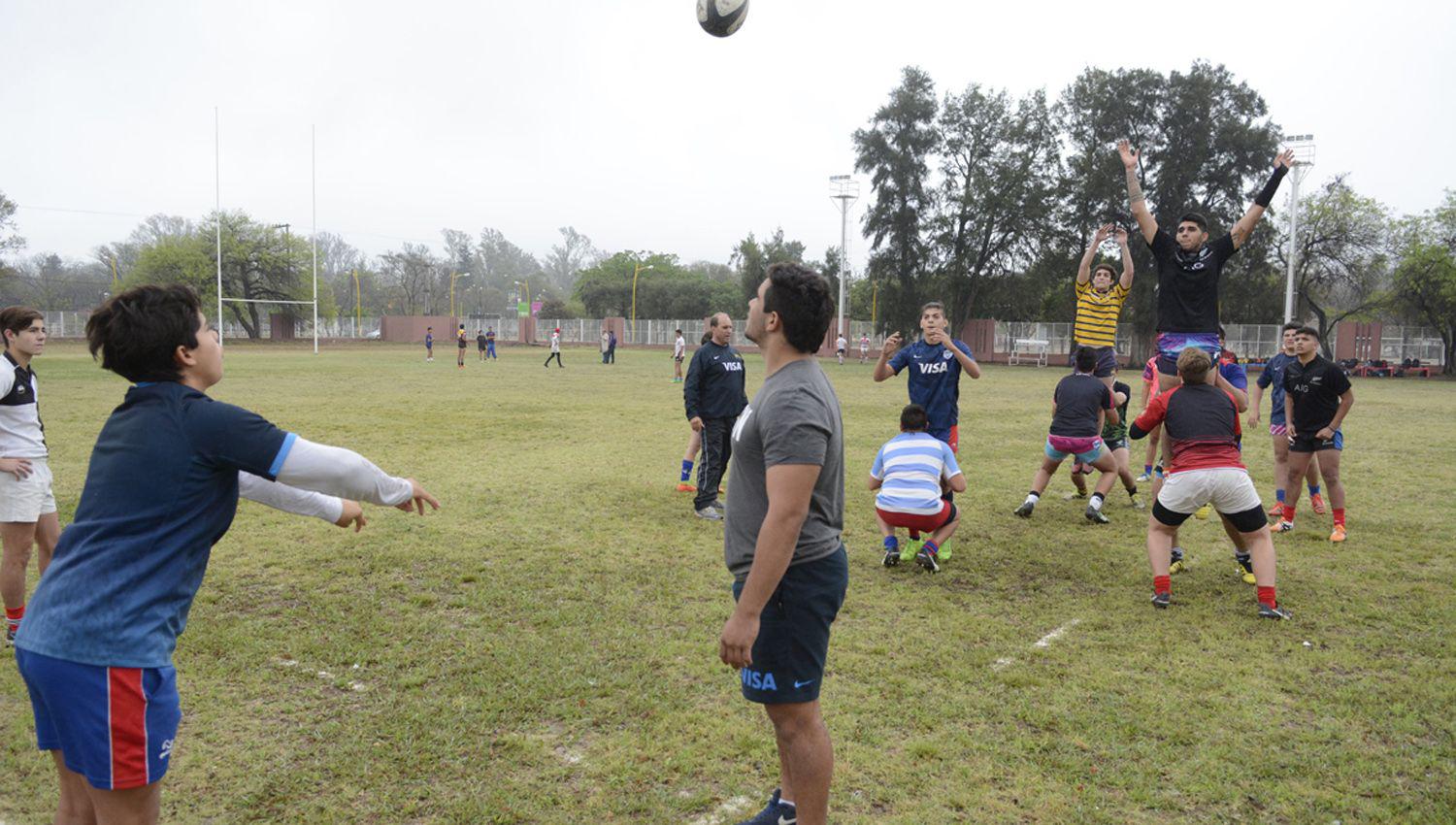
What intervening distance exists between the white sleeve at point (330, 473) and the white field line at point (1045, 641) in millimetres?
3719

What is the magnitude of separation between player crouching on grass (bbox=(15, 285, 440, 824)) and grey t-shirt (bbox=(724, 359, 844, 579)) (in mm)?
1157

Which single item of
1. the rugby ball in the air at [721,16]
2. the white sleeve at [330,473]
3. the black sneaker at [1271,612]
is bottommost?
the black sneaker at [1271,612]

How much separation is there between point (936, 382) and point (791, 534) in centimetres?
500

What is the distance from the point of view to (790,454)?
2809mm

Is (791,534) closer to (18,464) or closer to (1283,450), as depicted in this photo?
(18,464)

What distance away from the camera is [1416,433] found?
16.2m

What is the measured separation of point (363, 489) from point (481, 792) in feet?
5.67

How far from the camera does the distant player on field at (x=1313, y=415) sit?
796cm

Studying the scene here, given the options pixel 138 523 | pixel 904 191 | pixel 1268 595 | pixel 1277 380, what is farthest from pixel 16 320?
pixel 904 191

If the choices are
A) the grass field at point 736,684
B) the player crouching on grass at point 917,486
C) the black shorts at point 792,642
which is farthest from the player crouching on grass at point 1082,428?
the black shorts at point 792,642

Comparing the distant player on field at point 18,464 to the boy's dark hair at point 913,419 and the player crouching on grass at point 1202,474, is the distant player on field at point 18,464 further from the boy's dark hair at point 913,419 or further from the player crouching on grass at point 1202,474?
the player crouching on grass at point 1202,474

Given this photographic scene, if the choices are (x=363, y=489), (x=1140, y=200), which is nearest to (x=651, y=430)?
(x=1140, y=200)

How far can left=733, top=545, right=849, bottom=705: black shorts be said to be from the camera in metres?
2.95

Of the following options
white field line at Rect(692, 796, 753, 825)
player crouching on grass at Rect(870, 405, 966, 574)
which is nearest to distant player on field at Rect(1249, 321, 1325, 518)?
player crouching on grass at Rect(870, 405, 966, 574)
